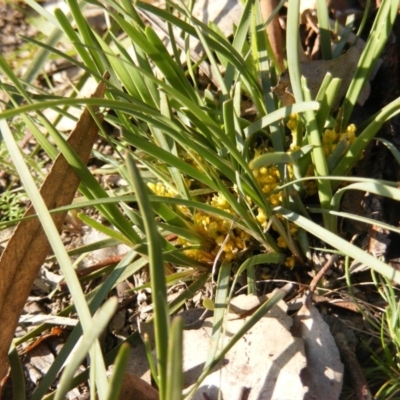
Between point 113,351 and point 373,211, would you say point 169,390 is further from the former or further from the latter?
point 373,211

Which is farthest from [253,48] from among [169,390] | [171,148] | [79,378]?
[169,390]

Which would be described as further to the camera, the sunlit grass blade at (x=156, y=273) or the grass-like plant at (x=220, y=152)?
the grass-like plant at (x=220, y=152)

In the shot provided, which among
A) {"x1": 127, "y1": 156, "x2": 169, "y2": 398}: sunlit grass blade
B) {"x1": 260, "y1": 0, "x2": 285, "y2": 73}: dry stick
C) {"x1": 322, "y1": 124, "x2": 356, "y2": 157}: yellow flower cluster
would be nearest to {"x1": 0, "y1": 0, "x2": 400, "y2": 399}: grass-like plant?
{"x1": 322, "y1": 124, "x2": 356, "y2": 157}: yellow flower cluster

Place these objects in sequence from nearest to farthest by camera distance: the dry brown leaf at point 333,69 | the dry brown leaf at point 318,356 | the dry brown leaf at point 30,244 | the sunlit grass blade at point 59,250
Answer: the sunlit grass blade at point 59,250 < the dry brown leaf at point 318,356 < the dry brown leaf at point 30,244 < the dry brown leaf at point 333,69

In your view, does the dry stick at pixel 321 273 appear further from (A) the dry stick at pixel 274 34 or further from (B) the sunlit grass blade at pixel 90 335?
(B) the sunlit grass blade at pixel 90 335

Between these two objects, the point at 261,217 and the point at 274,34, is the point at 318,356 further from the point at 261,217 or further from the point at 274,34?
the point at 274,34

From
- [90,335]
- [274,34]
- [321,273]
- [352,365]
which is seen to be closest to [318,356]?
[352,365]

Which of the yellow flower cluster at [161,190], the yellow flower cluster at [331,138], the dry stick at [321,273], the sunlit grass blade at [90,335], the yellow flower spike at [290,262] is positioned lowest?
the dry stick at [321,273]

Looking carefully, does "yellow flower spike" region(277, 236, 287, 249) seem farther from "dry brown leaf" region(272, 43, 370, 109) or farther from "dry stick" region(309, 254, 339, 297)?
"dry brown leaf" region(272, 43, 370, 109)

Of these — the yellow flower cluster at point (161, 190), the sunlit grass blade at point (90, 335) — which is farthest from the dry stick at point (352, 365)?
the sunlit grass blade at point (90, 335)
